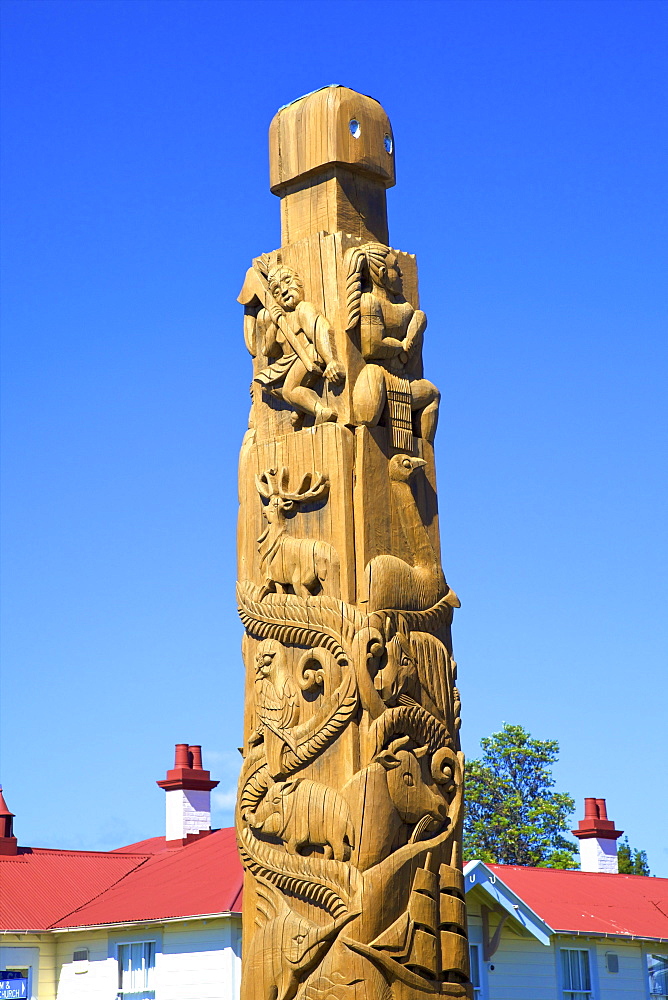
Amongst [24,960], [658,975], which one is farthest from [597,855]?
[24,960]

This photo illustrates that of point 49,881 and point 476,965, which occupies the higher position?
point 49,881

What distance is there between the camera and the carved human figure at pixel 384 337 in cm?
762

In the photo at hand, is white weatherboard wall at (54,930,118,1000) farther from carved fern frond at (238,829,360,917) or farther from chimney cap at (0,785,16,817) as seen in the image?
carved fern frond at (238,829,360,917)

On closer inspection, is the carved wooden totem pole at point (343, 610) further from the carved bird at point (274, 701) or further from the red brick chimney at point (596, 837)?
the red brick chimney at point (596, 837)

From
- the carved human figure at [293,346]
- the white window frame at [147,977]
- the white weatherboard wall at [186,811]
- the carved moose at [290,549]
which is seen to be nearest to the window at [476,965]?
the white window frame at [147,977]

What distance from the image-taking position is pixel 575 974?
2222cm

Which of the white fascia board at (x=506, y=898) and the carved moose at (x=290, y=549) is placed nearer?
the carved moose at (x=290, y=549)

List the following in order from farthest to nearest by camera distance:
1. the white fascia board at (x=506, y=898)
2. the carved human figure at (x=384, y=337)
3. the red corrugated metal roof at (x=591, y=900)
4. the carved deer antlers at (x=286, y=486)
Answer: the red corrugated metal roof at (x=591, y=900)
the white fascia board at (x=506, y=898)
the carved human figure at (x=384, y=337)
the carved deer antlers at (x=286, y=486)

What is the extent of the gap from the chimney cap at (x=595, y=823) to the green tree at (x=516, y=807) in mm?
10881

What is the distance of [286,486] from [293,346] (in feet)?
2.62

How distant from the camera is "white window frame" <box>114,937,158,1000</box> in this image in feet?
64.3

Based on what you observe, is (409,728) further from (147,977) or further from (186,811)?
(186,811)

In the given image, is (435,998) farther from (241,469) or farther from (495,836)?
(495,836)

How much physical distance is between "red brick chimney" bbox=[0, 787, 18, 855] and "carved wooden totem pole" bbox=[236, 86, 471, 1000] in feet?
55.3
